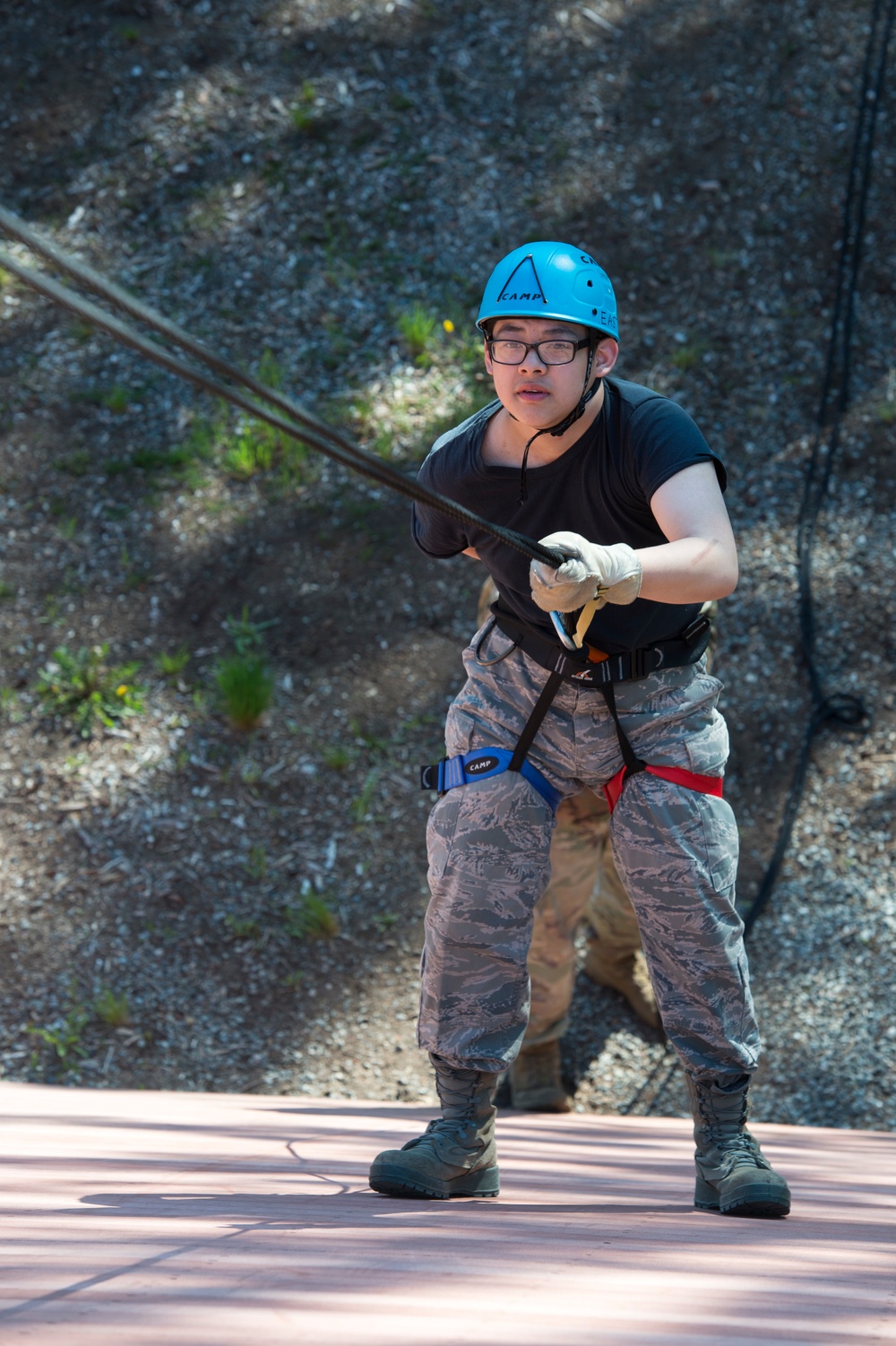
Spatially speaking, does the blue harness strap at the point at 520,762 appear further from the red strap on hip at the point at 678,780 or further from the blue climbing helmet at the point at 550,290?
the blue climbing helmet at the point at 550,290

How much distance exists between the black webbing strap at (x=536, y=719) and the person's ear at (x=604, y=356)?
651 mm

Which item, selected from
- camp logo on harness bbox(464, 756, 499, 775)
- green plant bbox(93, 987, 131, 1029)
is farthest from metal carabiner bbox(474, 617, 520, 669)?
green plant bbox(93, 987, 131, 1029)

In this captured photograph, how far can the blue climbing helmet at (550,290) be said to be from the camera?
8.12 ft

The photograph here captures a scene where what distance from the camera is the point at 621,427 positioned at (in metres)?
2.54

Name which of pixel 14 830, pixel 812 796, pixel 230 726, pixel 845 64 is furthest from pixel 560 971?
pixel 845 64

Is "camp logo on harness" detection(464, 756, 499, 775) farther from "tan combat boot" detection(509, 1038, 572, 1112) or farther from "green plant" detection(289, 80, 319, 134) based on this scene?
"green plant" detection(289, 80, 319, 134)

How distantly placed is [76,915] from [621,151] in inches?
189

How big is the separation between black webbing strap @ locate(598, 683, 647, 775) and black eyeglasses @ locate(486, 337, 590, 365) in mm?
688

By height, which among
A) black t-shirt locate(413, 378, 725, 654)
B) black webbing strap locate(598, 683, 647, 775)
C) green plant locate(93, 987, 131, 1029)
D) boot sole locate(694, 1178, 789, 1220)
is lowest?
green plant locate(93, 987, 131, 1029)

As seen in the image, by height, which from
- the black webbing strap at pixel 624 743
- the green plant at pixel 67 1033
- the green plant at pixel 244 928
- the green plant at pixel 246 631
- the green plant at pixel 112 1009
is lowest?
the green plant at pixel 67 1033

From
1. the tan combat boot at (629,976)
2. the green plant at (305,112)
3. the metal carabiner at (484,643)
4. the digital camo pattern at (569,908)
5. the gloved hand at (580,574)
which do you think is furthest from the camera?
the green plant at (305,112)

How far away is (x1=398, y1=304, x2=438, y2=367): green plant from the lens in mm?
5859

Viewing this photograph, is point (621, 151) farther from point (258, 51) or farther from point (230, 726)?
point (230, 726)

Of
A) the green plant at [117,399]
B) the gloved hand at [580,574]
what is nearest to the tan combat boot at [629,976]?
the gloved hand at [580,574]
